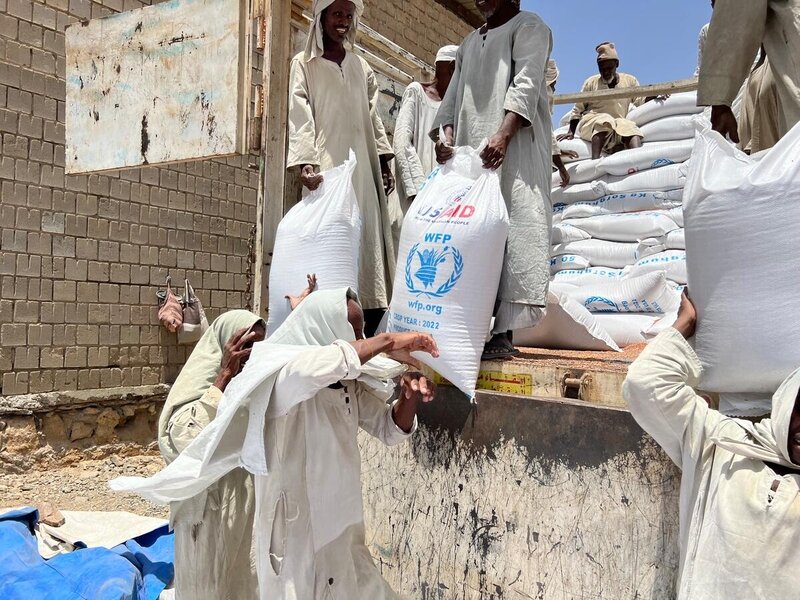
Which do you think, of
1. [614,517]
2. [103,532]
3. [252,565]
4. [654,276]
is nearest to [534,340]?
[654,276]

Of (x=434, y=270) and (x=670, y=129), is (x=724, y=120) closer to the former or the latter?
(x=434, y=270)

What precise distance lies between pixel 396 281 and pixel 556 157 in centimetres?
284

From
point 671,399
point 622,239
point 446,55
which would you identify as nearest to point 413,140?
point 446,55

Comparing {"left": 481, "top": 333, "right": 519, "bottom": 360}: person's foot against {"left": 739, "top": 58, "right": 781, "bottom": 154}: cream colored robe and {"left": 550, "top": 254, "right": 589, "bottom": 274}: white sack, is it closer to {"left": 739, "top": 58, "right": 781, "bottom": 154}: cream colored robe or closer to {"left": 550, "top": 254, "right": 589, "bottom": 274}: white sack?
{"left": 739, "top": 58, "right": 781, "bottom": 154}: cream colored robe

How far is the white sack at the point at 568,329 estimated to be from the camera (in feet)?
10.3

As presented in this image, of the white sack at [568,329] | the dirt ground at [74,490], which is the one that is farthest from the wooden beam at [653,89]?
the dirt ground at [74,490]

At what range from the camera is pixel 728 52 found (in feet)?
6.88

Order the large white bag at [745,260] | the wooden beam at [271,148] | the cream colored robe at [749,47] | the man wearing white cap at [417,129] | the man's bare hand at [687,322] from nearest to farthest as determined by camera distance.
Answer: the large white bag at [745,260] → the man's bare hand at [687,322] → the cream colored robe at [749,47] → the wooden beam at [271,148] → the man wearing white cap at [417,129]

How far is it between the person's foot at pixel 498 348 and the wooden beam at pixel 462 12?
750cm

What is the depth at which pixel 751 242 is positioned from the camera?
5.26 ft

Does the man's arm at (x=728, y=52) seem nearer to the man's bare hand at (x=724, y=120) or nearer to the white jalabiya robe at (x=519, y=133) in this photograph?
the man's bare hand at (x=724, y=120)

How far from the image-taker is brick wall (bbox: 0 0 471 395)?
5.22 m

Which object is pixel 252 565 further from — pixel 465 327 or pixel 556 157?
pixel 556 157

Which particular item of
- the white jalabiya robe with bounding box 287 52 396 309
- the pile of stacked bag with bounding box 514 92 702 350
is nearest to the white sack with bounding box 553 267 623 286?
the pile of stacked bag with bounding box 514 92 702 350
